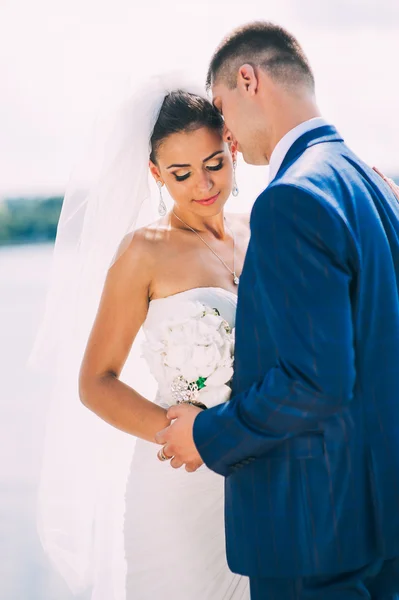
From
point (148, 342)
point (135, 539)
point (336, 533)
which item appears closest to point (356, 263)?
point (336, 533)

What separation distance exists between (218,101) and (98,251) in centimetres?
74

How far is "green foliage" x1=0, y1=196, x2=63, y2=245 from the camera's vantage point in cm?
2042

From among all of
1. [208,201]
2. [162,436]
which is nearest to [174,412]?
[162,436]

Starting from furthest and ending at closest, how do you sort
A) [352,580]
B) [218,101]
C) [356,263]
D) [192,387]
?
[192,387], [218,101], [352,580], [356,263]

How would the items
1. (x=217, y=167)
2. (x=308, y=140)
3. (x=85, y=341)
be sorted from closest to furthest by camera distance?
(x=308, y=140) → (x=217, y=167) → (x=85, y=341)

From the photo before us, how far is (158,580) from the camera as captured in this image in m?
2.77

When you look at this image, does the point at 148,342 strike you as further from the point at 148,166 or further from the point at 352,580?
the point at 352,580

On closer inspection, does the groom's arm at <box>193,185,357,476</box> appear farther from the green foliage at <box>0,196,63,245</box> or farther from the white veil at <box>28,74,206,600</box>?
the green foliage at <box>0,196,63,245</box>

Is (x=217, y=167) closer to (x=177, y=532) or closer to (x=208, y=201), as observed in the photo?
(x=208, y=201)

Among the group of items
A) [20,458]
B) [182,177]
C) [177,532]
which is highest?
[182,177]

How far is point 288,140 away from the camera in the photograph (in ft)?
7.10

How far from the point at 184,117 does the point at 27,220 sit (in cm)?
2162

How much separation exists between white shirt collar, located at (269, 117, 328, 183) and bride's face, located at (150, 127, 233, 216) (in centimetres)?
61

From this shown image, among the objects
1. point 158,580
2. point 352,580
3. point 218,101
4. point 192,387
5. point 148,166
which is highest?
point 218,101
